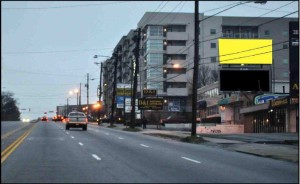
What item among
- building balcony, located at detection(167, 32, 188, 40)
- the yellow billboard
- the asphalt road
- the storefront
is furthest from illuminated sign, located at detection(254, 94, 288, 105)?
building balcony, located at detection(167, 32, 188, 40)

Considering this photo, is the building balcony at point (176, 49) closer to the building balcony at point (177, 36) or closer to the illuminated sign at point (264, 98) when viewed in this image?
the building balcony at point (177, 36)

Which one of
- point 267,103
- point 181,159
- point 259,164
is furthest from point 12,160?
point 267,103

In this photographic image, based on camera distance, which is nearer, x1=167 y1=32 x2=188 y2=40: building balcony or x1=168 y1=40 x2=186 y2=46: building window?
x1=167 y1=32 x2=188 y2=40: building balcony

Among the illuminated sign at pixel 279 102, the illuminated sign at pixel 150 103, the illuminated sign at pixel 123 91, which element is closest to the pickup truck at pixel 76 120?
the illuminated sign at pixel 150 103

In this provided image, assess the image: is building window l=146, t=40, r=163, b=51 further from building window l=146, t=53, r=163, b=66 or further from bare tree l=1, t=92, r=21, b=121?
bare tree l=1, t=92, r=21, b=121

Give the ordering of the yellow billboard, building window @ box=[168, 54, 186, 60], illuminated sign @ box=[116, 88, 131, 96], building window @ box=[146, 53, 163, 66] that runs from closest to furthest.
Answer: the yellow billboard
illuminated sign @ box=[116, 88, 131, 96]
building window @ box=[168, 54, 186, 60]
building window @ box=[146, 53, 163, 66]

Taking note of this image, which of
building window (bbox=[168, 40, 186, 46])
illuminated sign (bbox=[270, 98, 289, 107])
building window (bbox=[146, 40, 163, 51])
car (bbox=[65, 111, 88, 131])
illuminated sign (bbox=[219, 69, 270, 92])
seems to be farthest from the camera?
building window (bbox=[146, 40, 163, 51])

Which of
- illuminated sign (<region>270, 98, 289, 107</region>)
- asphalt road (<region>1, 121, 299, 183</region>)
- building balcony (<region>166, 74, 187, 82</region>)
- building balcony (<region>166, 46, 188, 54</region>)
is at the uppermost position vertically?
building balcony (<region>166, 46, 188, 54</region>)

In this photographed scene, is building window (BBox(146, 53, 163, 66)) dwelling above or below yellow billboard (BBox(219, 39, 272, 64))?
above

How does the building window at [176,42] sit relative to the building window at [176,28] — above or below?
below

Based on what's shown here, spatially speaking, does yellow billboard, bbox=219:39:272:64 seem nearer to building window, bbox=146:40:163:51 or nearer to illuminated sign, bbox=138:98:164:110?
illuminated sign, bbox=138:98:164:110

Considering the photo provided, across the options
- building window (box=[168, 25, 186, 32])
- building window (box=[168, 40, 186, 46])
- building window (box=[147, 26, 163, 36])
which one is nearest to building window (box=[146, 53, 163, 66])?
building window (box=[168, 40, 186, 46])

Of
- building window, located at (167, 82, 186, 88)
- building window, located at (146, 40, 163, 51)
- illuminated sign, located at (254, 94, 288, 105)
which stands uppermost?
building window, located at (146, 40, 163, 51)

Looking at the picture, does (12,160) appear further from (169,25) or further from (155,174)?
(169,25)
